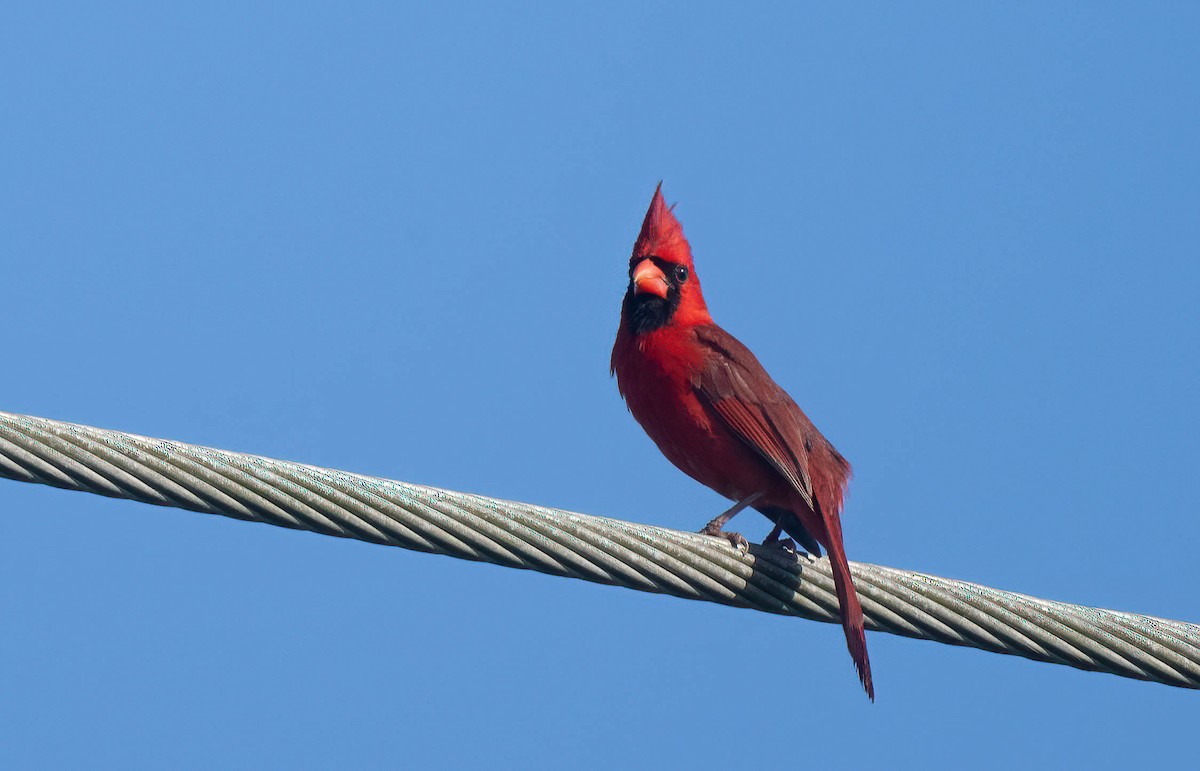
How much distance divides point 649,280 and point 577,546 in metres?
2.06

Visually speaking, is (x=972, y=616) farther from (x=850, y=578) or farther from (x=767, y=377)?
(x=767, y=377)

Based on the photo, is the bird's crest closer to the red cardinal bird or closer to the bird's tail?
the red cardinal bird

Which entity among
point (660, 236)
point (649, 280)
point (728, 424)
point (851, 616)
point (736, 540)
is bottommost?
point (851, 616)

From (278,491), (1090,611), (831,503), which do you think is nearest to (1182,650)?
(1090,611)

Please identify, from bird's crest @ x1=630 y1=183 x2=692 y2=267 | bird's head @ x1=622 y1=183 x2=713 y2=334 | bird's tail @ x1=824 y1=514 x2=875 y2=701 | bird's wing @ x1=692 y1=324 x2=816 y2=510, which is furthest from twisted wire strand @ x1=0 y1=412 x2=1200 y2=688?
bird's crest @ x1=630 y1=183 x2=692 y2=267

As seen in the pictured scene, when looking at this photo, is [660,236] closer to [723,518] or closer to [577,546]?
[723,518]

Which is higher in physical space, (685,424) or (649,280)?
(649,280)

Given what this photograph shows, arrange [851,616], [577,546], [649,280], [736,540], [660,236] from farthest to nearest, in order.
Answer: [660,236] < [649,280] < [736,540] < [851,616] < [577,546]

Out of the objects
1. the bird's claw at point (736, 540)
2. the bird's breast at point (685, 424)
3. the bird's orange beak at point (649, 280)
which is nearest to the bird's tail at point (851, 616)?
the bird's claw at point (736, 540)

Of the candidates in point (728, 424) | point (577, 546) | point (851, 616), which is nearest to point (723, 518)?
point (728, 424)

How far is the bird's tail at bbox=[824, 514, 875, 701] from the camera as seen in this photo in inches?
140

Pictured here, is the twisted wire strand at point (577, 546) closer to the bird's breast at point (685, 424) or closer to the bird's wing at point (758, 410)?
the bird's wing at point (758, 410)

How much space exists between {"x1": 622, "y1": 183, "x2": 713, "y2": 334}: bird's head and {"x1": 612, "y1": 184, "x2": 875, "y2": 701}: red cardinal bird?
11mm

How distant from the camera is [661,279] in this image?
5039 mm
